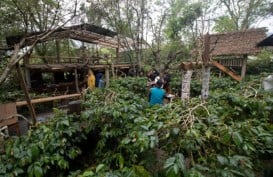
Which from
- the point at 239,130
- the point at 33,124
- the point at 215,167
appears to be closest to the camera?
the point at 215,167

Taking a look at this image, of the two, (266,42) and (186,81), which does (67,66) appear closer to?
(186,81)

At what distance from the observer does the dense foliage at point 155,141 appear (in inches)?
82.9

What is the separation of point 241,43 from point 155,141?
14579 millimetres

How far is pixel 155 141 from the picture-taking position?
7.35ft

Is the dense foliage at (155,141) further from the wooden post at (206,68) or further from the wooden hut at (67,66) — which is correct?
the wooden hut at (67,66)

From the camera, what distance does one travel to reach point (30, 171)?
2.80 meters

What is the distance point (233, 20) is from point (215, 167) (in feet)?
79.4

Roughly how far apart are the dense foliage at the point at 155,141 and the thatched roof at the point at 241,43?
36.4 ft

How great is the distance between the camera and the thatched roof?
46.0ft

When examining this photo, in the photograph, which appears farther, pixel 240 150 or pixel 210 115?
pixel 210 115

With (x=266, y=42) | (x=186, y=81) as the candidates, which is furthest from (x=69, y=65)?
(x=266, y=42)

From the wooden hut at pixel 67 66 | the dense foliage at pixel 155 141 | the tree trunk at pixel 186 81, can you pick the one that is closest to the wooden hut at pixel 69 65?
the wooden hut at pixel 67 66

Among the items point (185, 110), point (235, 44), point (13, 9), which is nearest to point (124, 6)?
point (13, 9)

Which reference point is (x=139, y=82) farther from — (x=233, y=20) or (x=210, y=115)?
(x=233, y=20)
